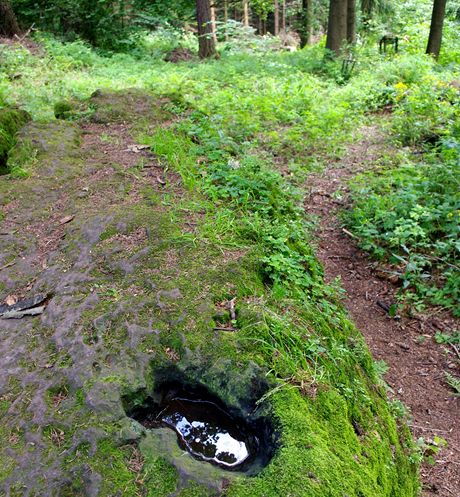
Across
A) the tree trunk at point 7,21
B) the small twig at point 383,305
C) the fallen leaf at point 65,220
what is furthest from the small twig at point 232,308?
the tree trunk at point 7,21

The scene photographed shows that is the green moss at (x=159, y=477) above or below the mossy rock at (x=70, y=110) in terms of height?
below

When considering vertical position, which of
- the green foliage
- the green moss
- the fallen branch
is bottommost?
the green foliage

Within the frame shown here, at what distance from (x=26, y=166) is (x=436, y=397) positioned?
5.18 metres

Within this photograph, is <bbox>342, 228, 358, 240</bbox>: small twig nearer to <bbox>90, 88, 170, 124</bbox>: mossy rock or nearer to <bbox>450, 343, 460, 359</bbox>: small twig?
<bbox>450, 343, 460, 359</bbox>: small twig

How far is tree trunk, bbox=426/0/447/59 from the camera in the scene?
→ 11.2 meters

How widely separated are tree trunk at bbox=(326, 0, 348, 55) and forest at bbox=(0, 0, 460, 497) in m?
4.98

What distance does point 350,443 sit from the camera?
102 inches

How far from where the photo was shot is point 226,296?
335 cm

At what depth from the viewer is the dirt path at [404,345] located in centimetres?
358

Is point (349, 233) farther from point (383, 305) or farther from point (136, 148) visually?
point (136, 148)

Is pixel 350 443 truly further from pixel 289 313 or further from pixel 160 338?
pixel 160 338

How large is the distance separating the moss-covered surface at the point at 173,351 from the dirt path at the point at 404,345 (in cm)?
53

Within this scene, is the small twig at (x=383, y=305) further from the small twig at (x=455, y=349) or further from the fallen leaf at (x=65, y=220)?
the fallen leaf at (x=65, y=220)

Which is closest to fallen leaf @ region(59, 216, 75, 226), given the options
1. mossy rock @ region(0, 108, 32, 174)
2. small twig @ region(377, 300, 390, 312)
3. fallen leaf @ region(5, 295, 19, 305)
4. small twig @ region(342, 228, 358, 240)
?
fallen leaf @ region(5, 295, 19, 305)
